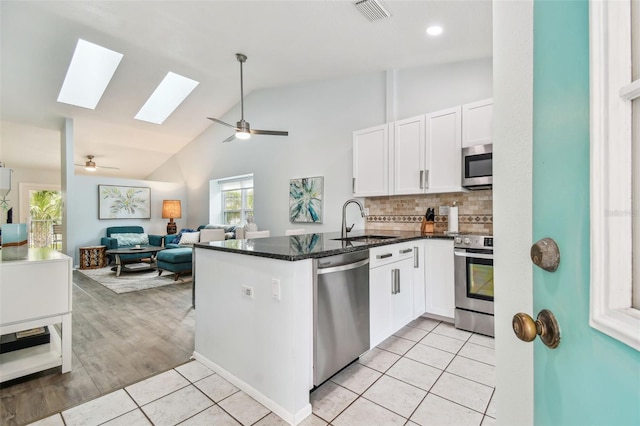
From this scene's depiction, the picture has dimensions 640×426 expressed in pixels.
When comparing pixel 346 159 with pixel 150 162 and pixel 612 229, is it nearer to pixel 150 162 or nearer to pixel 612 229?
pixel 612 229

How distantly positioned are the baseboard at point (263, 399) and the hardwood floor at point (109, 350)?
1.30ft

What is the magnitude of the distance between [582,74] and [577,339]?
0.41 m

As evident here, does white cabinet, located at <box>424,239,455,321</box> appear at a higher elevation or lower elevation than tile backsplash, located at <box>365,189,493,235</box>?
lower

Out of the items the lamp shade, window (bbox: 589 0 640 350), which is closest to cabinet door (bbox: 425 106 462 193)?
window (bbox: 589 0 640 350)

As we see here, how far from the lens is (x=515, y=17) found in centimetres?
64

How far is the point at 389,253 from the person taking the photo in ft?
8.34

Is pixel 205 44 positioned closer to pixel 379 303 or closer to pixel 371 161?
pixel 371 161

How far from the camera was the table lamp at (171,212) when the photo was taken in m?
7.71

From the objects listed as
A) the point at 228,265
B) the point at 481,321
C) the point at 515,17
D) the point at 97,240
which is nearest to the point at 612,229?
the point at 515,17

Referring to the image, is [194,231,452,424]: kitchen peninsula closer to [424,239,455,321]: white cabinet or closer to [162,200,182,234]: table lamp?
[424,239,455,321]: white cabinet

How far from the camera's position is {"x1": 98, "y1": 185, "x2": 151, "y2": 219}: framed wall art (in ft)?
23.5

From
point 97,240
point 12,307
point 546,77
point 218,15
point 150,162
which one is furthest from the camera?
point 150,162

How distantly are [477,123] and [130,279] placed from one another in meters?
5.88

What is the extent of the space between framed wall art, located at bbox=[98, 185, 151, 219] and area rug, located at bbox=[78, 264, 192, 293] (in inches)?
68.5
